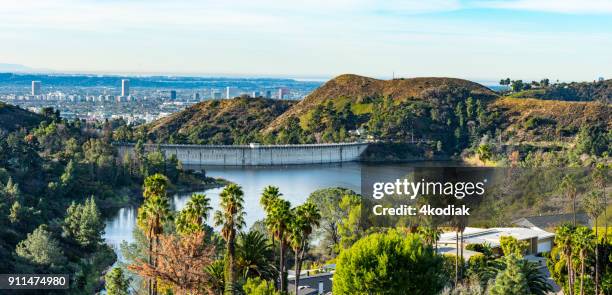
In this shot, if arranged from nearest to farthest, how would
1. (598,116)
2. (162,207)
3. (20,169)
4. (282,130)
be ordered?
(162,207) < (20,169) < (598,116) < (282,130)

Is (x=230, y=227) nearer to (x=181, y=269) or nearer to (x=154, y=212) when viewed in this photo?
(x=154, y=212)

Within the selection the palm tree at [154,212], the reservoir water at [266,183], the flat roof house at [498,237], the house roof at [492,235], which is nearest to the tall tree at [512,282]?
the palm tree at [154,212]

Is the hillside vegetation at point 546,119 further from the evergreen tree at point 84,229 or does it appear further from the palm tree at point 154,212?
the palm tree at point 154,212

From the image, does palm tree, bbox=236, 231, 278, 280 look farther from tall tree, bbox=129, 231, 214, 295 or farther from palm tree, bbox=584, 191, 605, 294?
palm tree, bbox=584, 191, 605, 294

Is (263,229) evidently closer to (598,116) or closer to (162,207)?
(162,207)

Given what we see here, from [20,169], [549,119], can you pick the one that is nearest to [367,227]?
[20,169]

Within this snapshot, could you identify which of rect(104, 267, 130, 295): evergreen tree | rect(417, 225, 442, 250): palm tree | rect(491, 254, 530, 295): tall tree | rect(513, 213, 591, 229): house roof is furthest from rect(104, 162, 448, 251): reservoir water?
rect(491, 254, 530, 295): tall tree

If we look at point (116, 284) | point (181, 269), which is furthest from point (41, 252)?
point (181, 269)

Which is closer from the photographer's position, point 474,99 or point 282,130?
point 282,130
